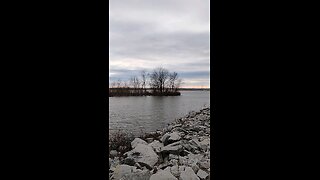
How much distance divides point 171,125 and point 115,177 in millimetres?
3087

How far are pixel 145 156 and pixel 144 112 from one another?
2978 mm

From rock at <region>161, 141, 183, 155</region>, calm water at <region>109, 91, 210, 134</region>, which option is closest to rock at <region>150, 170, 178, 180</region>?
rock at <region>161, 141, 183, 155</region>

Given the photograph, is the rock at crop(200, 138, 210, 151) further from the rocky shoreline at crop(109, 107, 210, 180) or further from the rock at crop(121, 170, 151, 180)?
the rock at crop(121, 170, 151, 180)

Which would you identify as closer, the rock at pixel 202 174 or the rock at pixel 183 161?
the rock at pixel 202 174

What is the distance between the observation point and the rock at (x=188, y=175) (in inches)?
98.3

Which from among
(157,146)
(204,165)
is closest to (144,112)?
(157,146)

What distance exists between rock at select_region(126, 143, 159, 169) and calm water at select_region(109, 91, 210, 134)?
4.68 ft

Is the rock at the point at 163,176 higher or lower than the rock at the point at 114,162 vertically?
higher

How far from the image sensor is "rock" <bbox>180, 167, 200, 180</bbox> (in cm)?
250

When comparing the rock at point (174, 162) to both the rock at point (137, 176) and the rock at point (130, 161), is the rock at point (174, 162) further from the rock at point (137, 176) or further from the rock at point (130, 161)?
the rock at point (137, 176)

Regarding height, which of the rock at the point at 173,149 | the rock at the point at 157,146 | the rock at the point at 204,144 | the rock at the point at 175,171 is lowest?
the rock at the point at 175,171

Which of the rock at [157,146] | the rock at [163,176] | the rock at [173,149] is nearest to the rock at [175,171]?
the rock at [163,176]

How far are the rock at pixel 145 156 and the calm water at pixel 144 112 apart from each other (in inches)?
56.2
